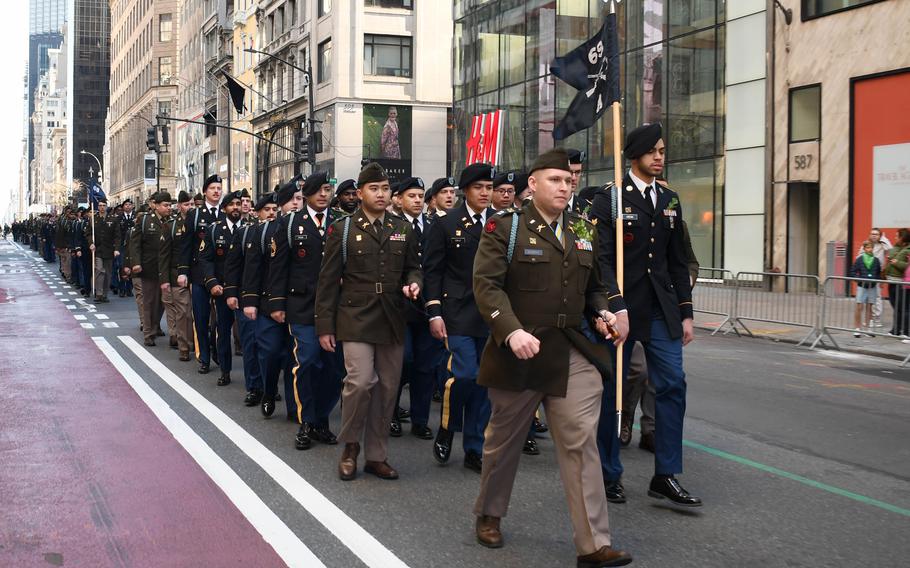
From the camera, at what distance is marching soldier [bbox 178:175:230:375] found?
12.1m

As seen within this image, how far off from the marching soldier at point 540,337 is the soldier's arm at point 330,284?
198cm

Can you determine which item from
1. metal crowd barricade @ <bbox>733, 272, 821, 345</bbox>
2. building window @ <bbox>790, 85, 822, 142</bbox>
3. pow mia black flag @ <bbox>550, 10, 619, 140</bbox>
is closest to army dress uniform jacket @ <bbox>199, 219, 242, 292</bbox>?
pow mia black flag @ <bbox>550, 10, 619, 140</bbox>

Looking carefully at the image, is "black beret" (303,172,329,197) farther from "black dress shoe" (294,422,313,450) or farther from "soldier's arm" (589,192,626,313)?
"soldier's arm" (589,192,626,313)

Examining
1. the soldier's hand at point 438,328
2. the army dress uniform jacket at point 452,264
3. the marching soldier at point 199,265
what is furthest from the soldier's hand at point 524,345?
the marching soldier at point 199,265

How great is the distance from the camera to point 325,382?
25.8 ft

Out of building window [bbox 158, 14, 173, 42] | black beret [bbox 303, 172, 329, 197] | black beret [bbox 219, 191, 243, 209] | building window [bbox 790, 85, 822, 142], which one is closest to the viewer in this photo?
black beret [bbox 303, 172, 329, 197]

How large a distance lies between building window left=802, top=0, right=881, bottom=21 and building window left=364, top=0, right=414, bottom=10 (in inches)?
1205

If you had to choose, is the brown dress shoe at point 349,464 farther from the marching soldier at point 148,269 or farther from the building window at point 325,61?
the building window at point 325,61

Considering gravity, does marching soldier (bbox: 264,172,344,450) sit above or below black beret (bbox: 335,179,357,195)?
below

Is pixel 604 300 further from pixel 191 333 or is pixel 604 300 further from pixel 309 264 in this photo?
pixel 191 333

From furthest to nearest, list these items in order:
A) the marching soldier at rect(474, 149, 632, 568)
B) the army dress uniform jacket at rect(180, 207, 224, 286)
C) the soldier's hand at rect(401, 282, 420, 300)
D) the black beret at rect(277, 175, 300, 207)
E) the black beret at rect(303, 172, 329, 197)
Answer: the army dress uniform jacket at rect(180, 207, 224, 286) → the black beret at rect(277, 175, 300, 207) → the black beret at rect(303, 172, 329, 197) → the soldier's hand at rect(401, 282, 420, 300) → the marching soldier at rect(474, 149, 632, 568)

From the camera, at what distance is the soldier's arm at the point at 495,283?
4.89 meters

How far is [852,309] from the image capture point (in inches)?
627

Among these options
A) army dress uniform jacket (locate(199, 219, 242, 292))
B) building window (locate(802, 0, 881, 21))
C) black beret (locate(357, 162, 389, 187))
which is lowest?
army dress uniform jacket (locate(199, 219, 242, 292))
